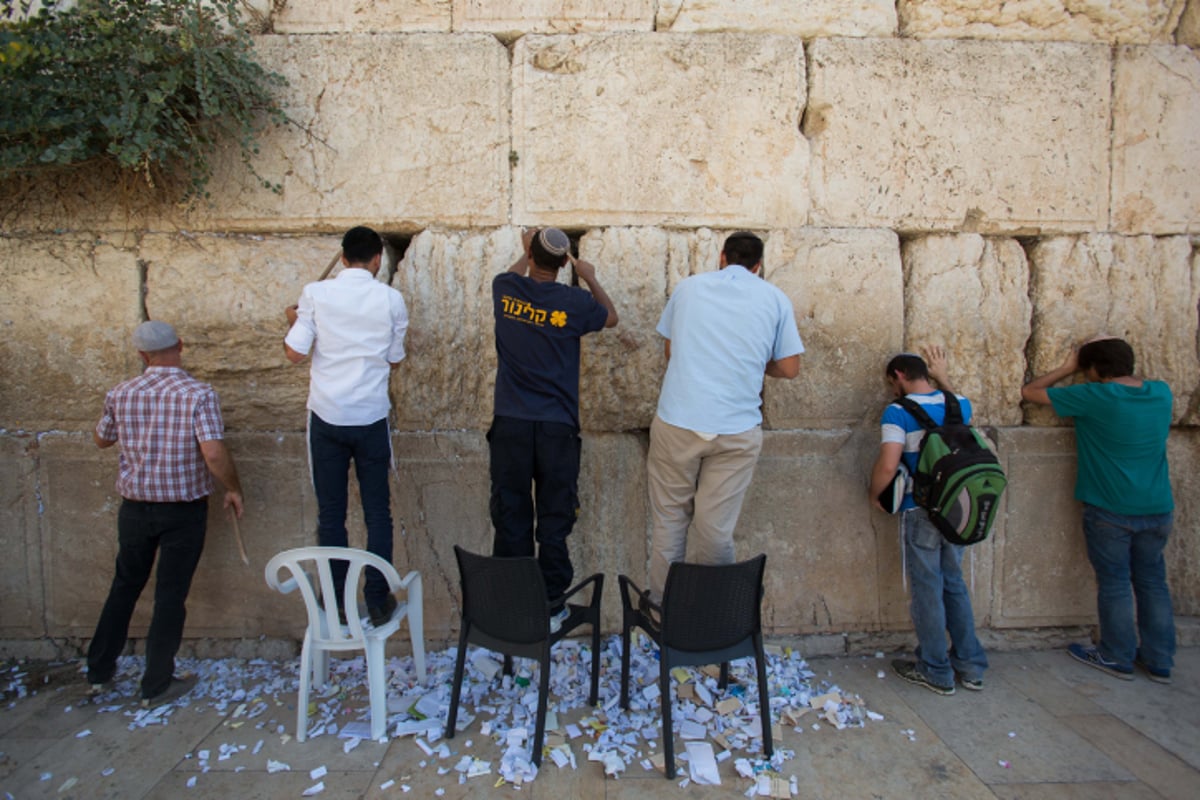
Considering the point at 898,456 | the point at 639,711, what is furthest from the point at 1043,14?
the point at 639,711

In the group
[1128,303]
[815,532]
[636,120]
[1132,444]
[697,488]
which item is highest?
[636,120]

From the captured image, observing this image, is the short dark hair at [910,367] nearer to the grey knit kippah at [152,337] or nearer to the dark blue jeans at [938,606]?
the dark blue jeans at [938,606]

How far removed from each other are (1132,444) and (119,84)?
5.40 m

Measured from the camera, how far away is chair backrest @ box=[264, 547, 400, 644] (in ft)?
8.38

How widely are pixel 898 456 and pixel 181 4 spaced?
4.28 meters

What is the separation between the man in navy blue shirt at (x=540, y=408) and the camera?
2.90 m

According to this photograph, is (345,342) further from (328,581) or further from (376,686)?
→ (376,686)

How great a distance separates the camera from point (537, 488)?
300cm

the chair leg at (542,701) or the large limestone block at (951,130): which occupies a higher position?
the large limestone block at (951,130)

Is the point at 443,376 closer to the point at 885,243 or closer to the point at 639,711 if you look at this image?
the point at 639,711

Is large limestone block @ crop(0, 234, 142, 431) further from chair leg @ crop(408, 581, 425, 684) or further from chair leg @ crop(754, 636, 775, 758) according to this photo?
chair leg @ crop(754, 636, 775, 758)

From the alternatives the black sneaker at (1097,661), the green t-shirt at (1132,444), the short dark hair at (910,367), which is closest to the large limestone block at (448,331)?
the short dark hair at (910,367)

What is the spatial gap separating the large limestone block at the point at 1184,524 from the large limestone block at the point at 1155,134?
4.38 ft

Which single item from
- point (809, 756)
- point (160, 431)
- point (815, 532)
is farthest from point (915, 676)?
point (160, 431)
